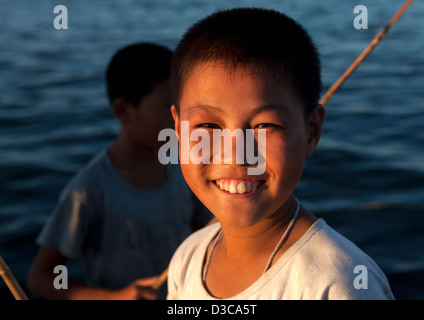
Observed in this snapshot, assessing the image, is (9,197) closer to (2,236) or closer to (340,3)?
(2,236)

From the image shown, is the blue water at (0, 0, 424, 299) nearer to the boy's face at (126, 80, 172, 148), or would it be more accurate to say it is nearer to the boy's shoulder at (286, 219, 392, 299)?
the boy's face at (126, 80, 172, 148)

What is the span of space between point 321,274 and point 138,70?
1.62m

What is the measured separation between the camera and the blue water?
15.2 feet

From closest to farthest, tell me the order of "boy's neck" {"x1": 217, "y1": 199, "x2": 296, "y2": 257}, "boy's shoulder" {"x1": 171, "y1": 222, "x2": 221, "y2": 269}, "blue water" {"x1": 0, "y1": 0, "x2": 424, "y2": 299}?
"boy's neck" {"x1": 217, "y1": 199, "x2": 296, "y2": 257}, "boy's shoulder" {"x1": 171, "y1": 222, "x2": 221, "y2": 269}, "blue water" {"x1": 0, "y1": 0, "x2": 424, "y2": 299}

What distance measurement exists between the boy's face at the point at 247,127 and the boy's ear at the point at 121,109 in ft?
4.13

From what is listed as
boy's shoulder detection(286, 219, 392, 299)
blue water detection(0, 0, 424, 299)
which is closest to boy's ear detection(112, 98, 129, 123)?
boy's shoulder detection(286, 219, 392, 299)

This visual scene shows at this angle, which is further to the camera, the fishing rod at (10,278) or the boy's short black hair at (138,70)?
the boy's short black hair at (138,70)

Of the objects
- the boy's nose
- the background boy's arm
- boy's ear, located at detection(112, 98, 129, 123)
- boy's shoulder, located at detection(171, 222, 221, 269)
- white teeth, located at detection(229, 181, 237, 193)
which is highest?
boy's ear, located at detection(112, 98, 129, 123)

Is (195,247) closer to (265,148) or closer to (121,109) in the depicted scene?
(265,148)

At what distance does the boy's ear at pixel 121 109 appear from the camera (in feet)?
9.01

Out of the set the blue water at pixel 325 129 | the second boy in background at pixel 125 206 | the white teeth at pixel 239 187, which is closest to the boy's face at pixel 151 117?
the second boy in background at pixel 125 206

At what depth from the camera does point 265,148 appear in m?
1.38

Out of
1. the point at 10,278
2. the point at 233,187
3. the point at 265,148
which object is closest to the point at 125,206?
the point at 10,278

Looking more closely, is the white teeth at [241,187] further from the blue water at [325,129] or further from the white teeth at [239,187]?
the blue water at [325,129]
